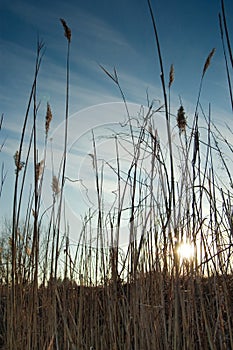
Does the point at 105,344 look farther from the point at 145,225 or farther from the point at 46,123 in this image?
the point at 46,123

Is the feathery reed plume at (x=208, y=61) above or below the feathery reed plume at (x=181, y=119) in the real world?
above

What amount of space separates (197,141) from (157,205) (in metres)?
0.29

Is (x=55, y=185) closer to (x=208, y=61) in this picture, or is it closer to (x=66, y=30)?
(x=66, y=30)

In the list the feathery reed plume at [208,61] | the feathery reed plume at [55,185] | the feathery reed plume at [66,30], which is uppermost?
the feathery reed plume at [66,30]

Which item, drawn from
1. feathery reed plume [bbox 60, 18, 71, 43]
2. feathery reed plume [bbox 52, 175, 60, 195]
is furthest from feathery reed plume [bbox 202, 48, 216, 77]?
feathery reed plume [bbox 52, 175, 60, 195]

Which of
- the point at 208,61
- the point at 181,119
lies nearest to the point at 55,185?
the point at 181,119

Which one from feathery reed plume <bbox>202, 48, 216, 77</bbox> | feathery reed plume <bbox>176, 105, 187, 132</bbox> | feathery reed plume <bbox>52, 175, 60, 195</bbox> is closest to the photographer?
feathery reed plume <bbox>202, 48, 216, 77</bbox>

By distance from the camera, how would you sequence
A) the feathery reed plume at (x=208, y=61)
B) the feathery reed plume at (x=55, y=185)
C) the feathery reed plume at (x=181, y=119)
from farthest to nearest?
the feathery reed plume at (x=55, y=185)
the feathery reed plume at (x=181, y=119)
the feathery reed plume at (x=208, y=61)

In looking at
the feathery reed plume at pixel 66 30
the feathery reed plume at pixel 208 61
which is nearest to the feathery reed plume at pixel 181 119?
the feathery reed plume at pixel 208 61

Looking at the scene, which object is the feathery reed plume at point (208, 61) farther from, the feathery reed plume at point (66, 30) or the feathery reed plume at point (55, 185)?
the feathery reed plume at point (55, 185)

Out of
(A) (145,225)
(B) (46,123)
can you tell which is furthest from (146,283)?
(B) (46,123)

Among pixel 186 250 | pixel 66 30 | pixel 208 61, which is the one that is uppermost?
pixel 66 30

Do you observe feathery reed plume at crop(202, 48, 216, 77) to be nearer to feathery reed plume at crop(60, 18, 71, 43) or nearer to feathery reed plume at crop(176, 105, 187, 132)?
feathery reed plume at crop(176, 105, 187, 132)

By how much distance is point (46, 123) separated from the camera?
1.28 metres
